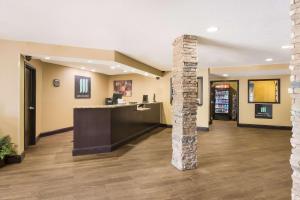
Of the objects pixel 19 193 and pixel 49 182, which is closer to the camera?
pixel 19 193

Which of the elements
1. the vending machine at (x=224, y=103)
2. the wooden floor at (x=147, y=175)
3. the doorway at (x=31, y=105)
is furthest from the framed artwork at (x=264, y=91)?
the doorway at (x=31, y=105)

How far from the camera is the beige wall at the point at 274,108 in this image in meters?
8.55

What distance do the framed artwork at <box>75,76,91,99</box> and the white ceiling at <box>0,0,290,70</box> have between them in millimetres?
3790

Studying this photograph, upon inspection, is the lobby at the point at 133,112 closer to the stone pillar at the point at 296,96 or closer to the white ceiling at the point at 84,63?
the stone pillar at the point at 296,96

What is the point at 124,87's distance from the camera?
33.0ft

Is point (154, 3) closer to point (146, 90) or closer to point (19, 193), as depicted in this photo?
point (19, 193)

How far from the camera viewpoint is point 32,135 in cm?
572

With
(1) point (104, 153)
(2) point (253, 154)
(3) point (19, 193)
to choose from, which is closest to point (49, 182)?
(3) point (19, 193)

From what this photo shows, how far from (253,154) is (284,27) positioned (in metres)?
2.99

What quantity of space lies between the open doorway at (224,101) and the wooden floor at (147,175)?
6340 mm

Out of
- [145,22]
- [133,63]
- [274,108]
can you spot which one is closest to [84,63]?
[133,63]

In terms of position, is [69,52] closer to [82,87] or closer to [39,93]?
[39,93]

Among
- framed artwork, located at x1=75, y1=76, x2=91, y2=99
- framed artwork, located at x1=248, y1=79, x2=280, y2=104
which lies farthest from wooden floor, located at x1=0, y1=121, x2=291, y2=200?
framed artwork, located at x1=248, y1=79, x2=280, y2=104

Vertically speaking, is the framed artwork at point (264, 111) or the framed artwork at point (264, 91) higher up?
the framed artwork at point (264, 91)
